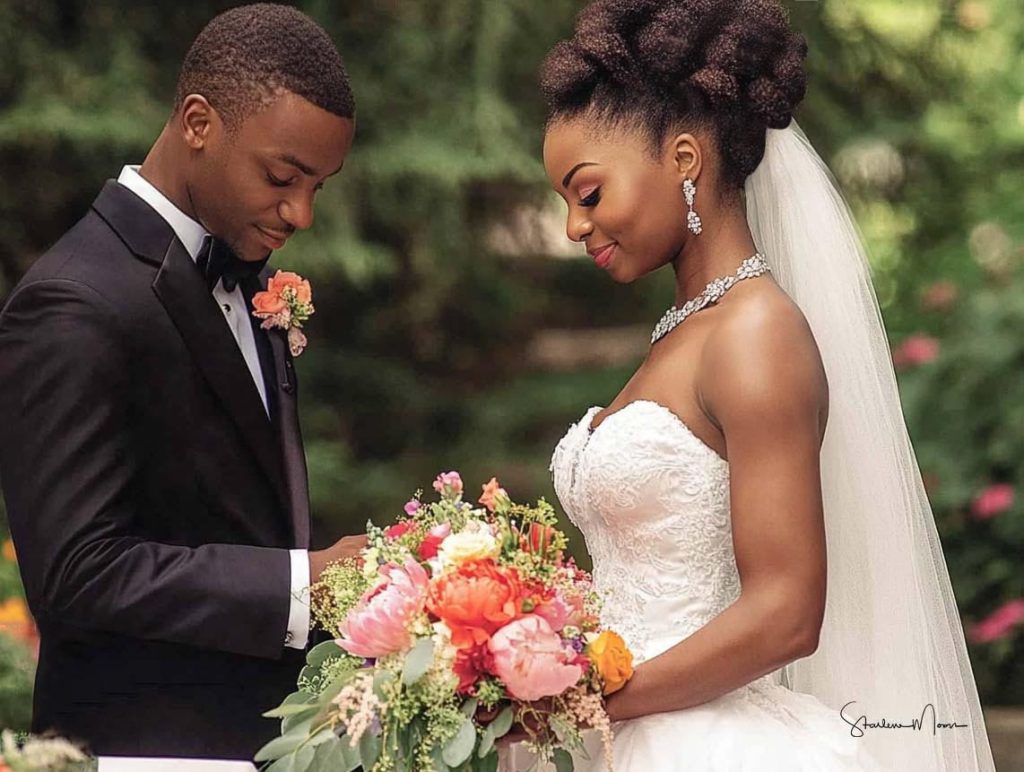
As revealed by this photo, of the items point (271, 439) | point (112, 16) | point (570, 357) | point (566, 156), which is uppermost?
point (112, 16)

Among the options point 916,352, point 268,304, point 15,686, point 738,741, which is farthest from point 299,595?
point 916,352

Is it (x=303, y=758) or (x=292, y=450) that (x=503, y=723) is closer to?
(x=303, y=758)

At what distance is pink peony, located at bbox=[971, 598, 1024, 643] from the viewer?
17.6 feet

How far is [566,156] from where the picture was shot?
2857 millimetres

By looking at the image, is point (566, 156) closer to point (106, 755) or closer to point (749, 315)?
point (749, 315)

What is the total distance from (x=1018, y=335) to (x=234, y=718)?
3.94 metres

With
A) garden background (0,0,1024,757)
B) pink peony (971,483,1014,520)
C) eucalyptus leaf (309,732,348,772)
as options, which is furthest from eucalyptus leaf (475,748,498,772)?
pink peony (971,483,1014,520)

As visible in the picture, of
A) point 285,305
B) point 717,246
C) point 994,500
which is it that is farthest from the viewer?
point 994,500

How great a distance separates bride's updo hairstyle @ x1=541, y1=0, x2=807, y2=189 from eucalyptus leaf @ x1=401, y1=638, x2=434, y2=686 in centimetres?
104

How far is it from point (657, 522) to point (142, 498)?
977 mm

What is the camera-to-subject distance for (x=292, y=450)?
2977 mm

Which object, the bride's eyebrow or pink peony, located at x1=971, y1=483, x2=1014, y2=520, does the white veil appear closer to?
the bride's eyebrow

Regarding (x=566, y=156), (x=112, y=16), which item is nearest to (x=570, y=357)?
(x=112, y=16)

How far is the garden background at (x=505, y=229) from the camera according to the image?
5.81 metres
